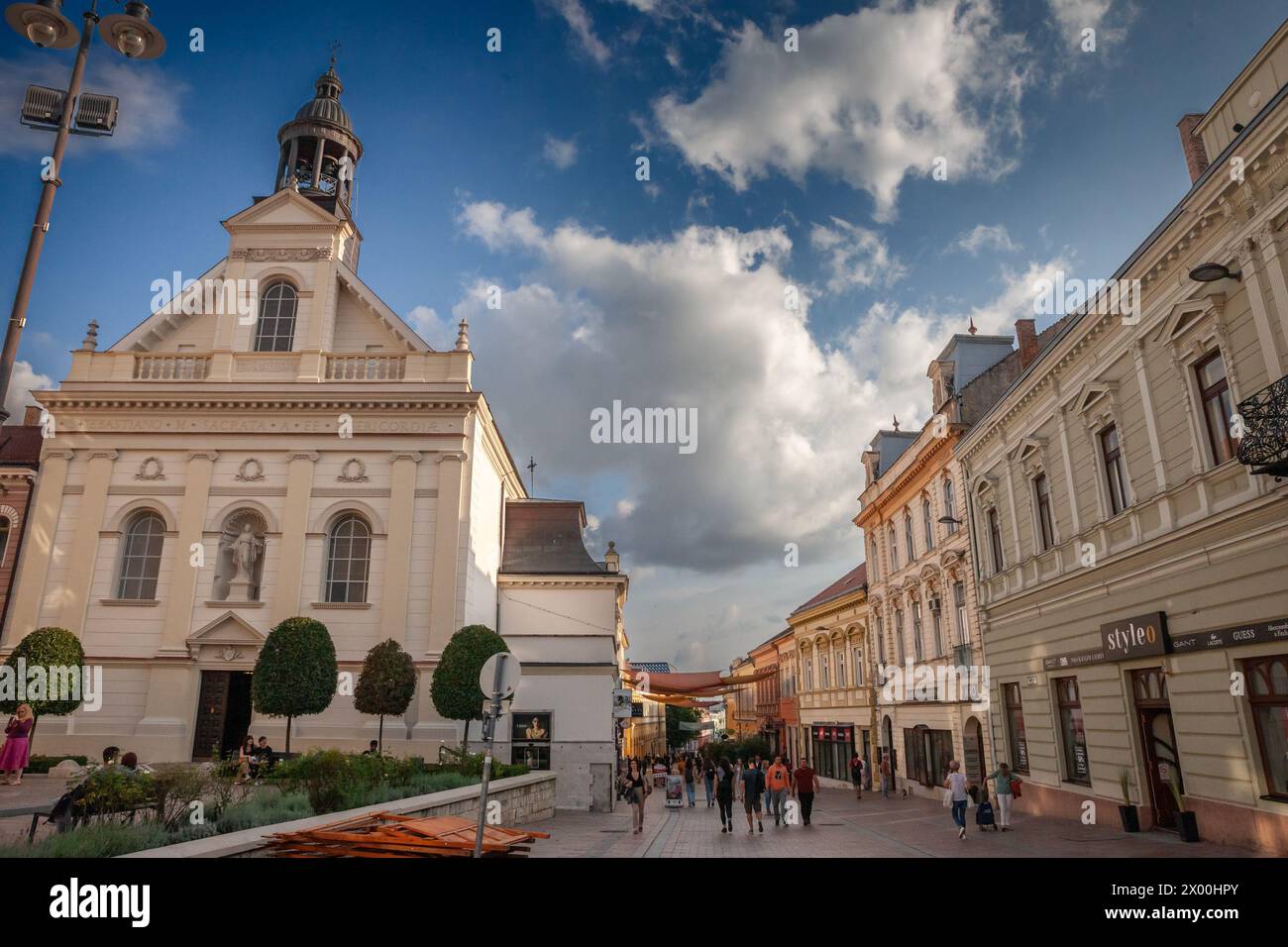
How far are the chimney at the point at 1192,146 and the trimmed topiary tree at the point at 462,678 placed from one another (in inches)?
800

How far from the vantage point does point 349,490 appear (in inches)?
1027

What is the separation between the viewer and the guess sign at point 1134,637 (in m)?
14.6

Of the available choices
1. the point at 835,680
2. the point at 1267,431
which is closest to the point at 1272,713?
the point at 1267,431

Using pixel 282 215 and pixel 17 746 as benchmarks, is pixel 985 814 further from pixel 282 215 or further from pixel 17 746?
pixel 282 215

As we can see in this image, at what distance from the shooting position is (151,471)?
26391 millimetres

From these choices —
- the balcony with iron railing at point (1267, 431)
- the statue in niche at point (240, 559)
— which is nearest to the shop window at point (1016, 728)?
the balcony with iron railing at point (1267, 431)

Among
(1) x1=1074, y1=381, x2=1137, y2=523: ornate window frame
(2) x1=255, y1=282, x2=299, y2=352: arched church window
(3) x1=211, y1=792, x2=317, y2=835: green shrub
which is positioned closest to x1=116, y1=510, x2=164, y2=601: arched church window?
(2) x1=255, y1=282, x2=299, y2=352: arched church window

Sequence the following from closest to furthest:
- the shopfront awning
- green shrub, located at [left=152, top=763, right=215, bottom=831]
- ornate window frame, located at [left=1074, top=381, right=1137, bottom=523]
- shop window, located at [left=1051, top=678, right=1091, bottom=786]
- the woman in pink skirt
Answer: green shrub, located at [left=152, top=763, right=215, bottom=831] → ornate window frame, located at [left=1074, top=381, right=1137, bottom=523] → the woman in pink skirt → shop window, located at [left=1051, top=678, right=1091, bottom=786] → the shopfront awning

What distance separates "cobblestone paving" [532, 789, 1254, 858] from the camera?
14352 millimetres

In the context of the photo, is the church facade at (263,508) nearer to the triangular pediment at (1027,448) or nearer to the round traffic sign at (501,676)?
the triangular pediment at (1027,448)

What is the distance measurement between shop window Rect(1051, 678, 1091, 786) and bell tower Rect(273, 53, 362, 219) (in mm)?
30378

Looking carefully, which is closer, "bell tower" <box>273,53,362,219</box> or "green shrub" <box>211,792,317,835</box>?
"green shrub" <box>211,792,317,835</box>

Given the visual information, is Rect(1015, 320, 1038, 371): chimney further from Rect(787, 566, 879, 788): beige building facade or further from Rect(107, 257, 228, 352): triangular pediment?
Rect(107, 257, 228, 352): triangular pediment

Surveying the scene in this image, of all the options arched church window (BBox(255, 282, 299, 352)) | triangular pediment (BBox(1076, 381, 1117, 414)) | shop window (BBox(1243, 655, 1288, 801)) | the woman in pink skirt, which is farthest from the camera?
arched church window (BBox(255, 282, 299, 352))
